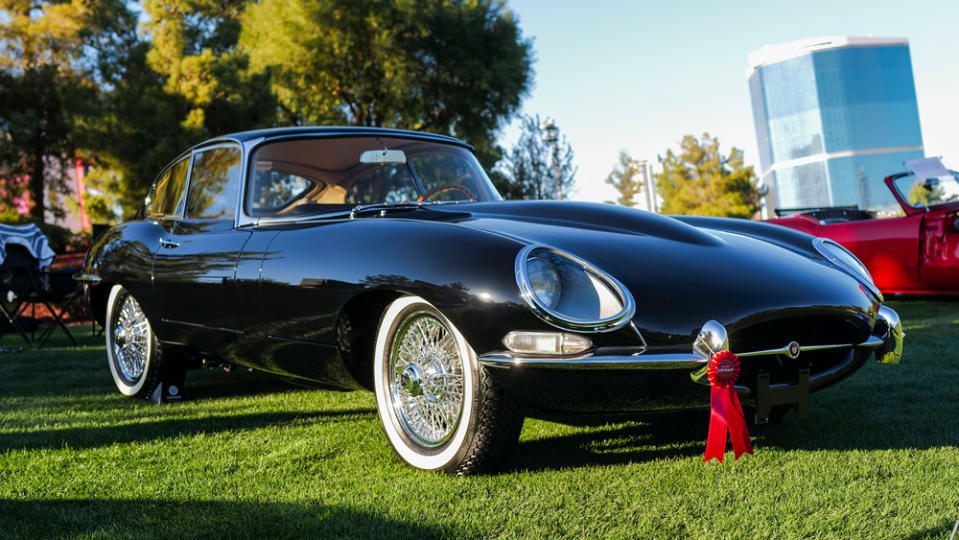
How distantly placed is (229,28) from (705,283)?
2557 centimetres

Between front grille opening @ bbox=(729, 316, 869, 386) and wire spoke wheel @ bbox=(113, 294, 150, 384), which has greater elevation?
wire spoke wheel @ bbox=(113, 294, 150, 384)

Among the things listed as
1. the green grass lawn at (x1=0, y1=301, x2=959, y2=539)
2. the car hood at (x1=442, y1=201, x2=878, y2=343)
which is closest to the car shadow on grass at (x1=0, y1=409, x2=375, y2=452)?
the green grass lawn at (x1=0, y1=301, x2=959, y2=539)

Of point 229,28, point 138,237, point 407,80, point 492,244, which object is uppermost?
point 229,28

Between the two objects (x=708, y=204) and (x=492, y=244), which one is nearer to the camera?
(x=492, y=244)

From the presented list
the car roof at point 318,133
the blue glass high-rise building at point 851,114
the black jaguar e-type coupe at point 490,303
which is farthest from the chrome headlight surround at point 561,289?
the blue glass high-rise building at point 851,114

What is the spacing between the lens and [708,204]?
1534 inches

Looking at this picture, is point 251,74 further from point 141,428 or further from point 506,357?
point 506,357

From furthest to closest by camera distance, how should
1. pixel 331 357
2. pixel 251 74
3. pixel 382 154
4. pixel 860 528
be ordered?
pixel 251 74, pixel 382 154, pixel 331 357, pixel 860 528

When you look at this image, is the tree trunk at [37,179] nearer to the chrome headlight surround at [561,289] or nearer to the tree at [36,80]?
the tree at [36,80]

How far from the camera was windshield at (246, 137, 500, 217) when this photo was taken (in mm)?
4023

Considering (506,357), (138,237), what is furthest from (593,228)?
(138,237)

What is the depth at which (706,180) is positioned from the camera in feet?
136

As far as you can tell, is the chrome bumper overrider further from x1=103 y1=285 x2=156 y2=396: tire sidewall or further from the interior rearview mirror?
x1=103 y1=285 x2=156 y2=396: tire sidewall

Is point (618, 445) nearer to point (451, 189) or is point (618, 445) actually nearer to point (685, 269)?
point (685, 269)
